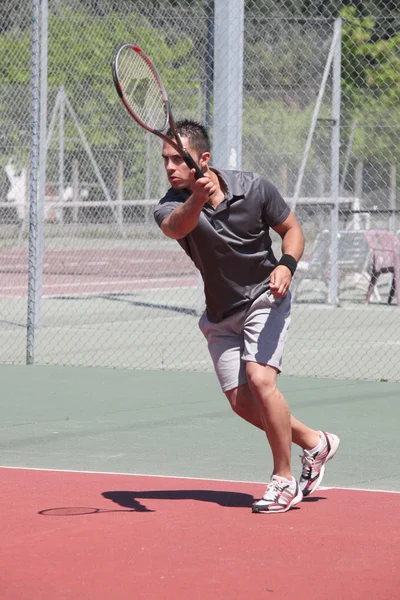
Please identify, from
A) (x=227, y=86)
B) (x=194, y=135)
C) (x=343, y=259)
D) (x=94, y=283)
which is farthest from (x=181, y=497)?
(x=94, y=283)

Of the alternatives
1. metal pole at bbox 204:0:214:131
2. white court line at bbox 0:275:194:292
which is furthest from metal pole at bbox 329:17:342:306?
white court line at bbox 0:275:194:292

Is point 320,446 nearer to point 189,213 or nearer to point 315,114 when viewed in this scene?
point 189,213

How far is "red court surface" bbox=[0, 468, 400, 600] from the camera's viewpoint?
4.26m

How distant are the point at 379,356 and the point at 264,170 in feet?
23.4

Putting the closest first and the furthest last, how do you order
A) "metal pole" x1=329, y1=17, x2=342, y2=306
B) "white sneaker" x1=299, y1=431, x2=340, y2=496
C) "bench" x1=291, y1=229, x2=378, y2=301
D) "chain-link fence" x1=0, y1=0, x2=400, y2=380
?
"white sneaker" x1=299, y1=431, x2=340, y2=496, "chain-link fence" x1=0, y1=0, x2=400, y2=380, "metal pole" x1=329, y1=17, x2=342, y2=306, "bench" x1=291, y1=229, x2=378, y2=301

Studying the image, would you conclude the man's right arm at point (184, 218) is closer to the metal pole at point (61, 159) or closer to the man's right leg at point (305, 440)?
the man's right leg at point (305, 440)

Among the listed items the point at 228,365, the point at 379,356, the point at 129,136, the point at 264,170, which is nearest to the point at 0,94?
the point at 129,136

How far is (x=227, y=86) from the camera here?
1328 cm

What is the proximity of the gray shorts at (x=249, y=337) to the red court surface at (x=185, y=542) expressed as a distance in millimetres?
614

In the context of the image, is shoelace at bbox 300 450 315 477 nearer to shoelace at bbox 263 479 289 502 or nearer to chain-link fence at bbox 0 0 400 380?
shoelace at bbox 263 479 289 502

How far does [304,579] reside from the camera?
4.36 m

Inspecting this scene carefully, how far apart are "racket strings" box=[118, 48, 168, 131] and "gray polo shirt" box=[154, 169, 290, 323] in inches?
13.1

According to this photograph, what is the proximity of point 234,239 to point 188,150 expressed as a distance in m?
0.43

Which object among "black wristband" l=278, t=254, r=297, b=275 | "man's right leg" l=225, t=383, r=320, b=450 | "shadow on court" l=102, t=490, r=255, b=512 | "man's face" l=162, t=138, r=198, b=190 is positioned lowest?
"shadow on court" l=102, t=490, r=255, b=512
